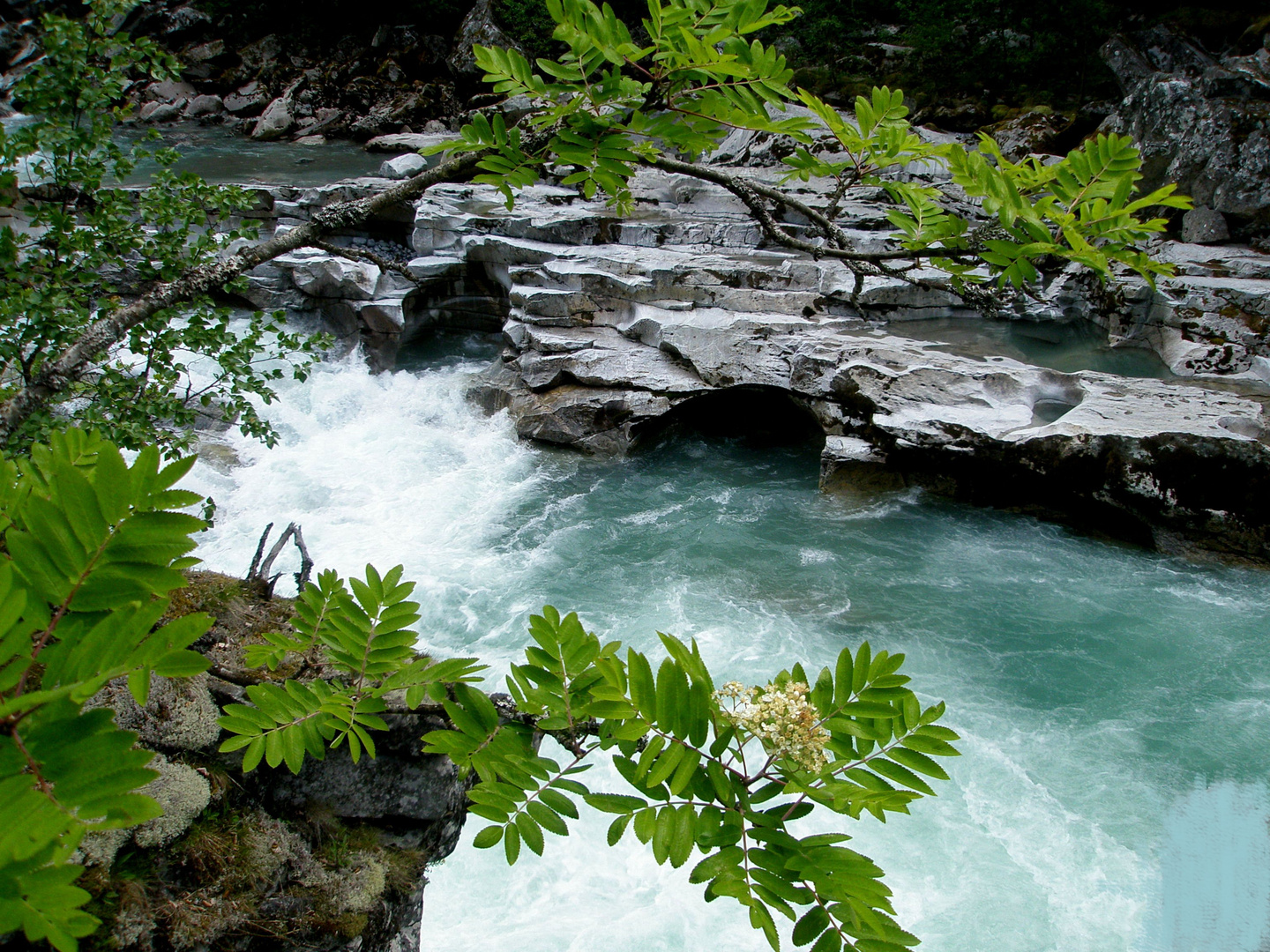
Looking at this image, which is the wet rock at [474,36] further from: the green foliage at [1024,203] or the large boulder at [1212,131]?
the green foliage at [1024,203]

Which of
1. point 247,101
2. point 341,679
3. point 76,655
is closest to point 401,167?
point 247,101

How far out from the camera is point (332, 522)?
9.05 meters

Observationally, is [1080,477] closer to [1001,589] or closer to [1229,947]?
[1001,589]

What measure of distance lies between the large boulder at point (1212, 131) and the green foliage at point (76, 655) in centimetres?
1691

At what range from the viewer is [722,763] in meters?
1.14

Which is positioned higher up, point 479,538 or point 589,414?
point 589,414

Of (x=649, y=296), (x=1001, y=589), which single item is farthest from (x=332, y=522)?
(x=1001, y=589)

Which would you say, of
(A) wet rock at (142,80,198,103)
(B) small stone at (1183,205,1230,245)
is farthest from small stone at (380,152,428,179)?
(A) wet rock at (142,80,198,103)

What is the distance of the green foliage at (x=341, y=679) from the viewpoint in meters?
1.43

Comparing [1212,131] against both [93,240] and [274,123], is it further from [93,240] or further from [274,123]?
[274,123]

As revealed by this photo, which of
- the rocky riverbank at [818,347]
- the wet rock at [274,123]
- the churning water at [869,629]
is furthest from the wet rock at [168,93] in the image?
the churning water at [869,629]

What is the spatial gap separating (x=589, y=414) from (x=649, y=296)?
2.26m

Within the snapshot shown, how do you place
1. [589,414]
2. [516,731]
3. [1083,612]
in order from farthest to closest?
[589,414]
[1083,612]
[516,731]

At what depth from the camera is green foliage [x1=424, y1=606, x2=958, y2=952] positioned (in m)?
1.02
